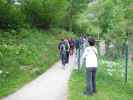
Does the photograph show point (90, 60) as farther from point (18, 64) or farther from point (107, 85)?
point (18, 64)

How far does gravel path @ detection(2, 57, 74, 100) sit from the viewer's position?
12.2 metres

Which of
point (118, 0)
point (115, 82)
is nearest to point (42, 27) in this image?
point (118, 0)

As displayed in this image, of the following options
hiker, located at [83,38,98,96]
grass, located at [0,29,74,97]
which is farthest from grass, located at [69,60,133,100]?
grass, located at [0,29,74,97]

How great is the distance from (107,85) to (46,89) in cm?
232

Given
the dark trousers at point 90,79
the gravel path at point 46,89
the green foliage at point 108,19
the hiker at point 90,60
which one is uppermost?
the green foliage at point 108,19

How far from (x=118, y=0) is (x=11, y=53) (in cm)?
2227

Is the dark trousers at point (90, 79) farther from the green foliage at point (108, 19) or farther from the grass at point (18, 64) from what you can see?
the green foliage at point (108, 19)

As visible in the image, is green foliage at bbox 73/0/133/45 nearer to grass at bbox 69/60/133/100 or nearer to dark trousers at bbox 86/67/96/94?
grass at bbox 69/60/133/100

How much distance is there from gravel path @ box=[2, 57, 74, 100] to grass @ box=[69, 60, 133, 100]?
0.36 metres

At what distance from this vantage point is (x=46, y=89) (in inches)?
543

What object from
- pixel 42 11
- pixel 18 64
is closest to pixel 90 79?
pixel 18 64

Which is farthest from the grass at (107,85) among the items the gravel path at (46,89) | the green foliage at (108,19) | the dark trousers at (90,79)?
the green foliage at (108,19)

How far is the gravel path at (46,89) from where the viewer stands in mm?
12247

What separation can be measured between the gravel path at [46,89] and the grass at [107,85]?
0.36 meters
